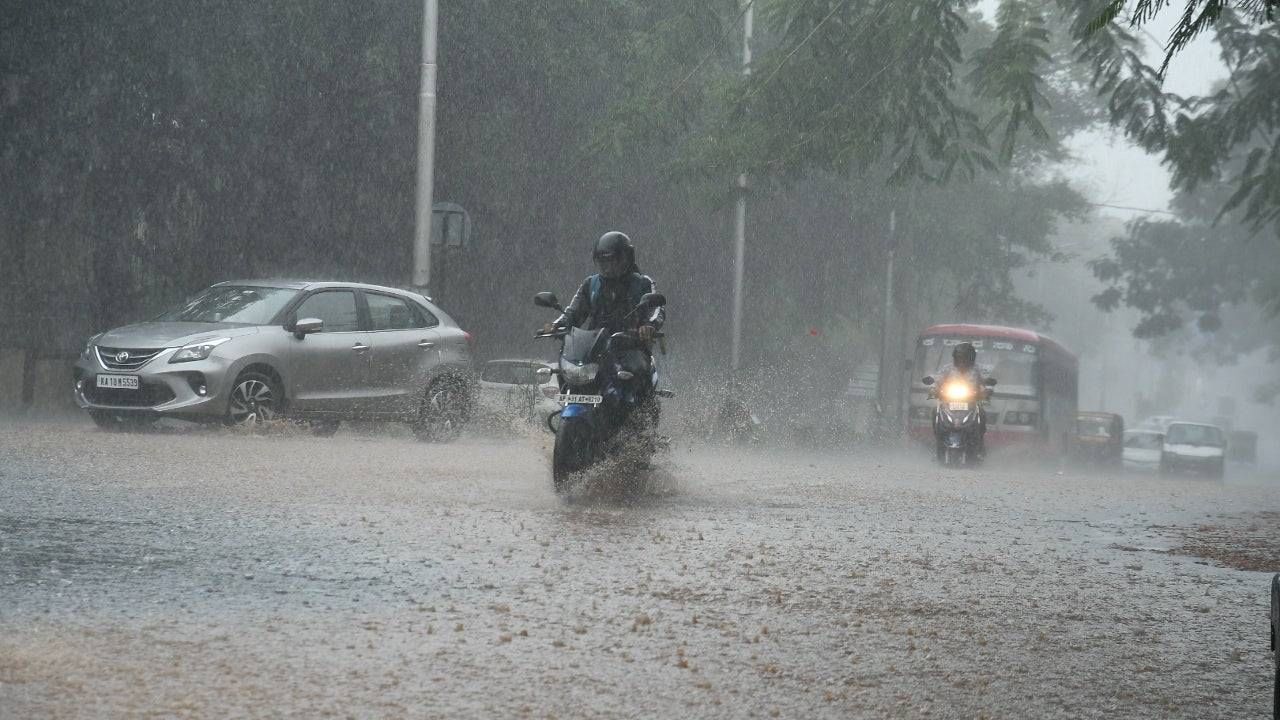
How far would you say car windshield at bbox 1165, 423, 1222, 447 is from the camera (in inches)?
1880

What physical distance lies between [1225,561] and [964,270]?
37.0 metres

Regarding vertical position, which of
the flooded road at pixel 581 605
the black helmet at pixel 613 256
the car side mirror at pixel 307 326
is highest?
the black helmet at pixel 613 256

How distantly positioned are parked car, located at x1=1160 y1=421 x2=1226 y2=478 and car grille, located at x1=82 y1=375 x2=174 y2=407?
37.1 metres

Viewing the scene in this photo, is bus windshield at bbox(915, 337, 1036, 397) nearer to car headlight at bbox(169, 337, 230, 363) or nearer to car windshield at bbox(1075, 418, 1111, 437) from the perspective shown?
car windshield at bbox(1075, 418, 1111, 437)

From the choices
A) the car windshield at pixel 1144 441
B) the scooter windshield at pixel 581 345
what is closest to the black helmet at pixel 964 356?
the scooter windshield at pixel 581 345

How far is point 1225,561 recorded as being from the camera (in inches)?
367

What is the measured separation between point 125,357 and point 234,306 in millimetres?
1631

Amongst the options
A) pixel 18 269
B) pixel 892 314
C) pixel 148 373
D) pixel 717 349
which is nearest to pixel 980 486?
pixel 148 373

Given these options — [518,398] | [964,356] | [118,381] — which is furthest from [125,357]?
[964,356]

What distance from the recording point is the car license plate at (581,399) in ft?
35.4

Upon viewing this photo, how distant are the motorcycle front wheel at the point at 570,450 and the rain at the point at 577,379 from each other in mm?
34

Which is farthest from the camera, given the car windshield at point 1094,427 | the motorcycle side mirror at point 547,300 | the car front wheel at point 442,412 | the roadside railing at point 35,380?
the car windshield at point 1094,427

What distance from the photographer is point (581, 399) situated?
1081 cm

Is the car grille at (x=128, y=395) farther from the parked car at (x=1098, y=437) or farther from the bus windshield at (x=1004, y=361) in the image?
the parked car at (x=1098, y=437)
